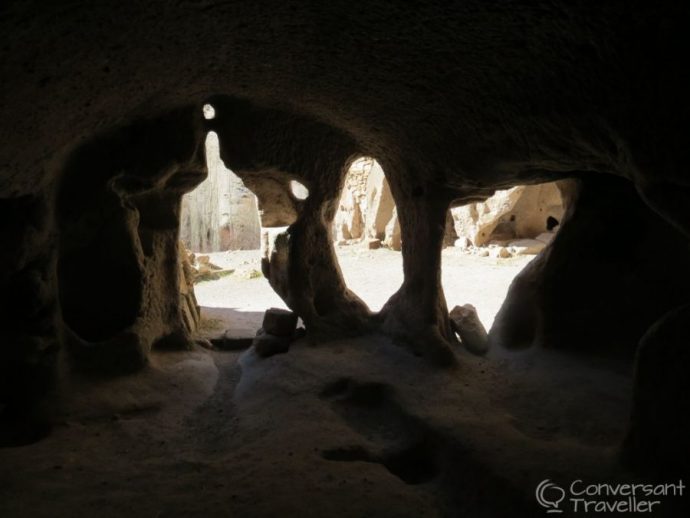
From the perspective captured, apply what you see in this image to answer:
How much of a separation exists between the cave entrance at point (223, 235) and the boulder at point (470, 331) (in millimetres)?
4610

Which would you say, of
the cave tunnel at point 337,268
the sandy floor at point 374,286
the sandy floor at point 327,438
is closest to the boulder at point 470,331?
the cave tunnel at point 337,268

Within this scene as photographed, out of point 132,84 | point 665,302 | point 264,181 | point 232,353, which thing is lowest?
point 232,353

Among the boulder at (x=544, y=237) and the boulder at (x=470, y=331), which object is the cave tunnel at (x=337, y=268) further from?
the boulder at (x=544, y=237)

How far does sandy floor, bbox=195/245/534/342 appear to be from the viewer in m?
6.74

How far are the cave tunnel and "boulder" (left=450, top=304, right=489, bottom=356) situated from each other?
0.03m

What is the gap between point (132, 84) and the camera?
2736mm

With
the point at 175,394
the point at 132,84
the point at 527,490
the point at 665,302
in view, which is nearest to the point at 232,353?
the point at 175,394

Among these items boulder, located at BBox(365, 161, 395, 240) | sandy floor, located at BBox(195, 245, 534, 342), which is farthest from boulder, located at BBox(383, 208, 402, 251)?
sandy floor, located at BBox(195, 245, 534, 342)

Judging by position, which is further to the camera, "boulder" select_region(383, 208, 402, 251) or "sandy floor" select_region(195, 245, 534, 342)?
"boulder" select_region(383, 208, 402, 251)

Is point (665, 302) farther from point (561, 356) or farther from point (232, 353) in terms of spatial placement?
point (232, 353)

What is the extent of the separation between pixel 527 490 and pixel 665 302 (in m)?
2.44

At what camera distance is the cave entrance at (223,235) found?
32.8 feet

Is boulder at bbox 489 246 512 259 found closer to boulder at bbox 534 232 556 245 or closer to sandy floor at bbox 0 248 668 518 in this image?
boulder at bbox 534 232 556 245

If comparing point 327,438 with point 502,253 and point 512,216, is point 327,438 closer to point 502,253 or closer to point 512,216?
point 502,253
